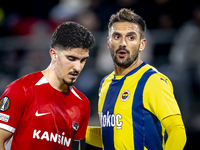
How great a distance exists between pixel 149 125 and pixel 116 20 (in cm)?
128

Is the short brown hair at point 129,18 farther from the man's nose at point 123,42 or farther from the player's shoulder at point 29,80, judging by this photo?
the player's shoulder at point 29,80

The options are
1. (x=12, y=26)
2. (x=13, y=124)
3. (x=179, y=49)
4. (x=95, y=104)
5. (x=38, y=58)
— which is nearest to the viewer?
(x=13, y=124)

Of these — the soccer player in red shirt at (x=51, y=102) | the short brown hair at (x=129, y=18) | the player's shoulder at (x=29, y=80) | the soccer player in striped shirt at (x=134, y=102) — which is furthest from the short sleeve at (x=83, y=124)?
the short brown hair at (x=129, y=18)

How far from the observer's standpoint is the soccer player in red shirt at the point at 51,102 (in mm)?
2592

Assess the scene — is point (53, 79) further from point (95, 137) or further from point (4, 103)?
point (95, 137)

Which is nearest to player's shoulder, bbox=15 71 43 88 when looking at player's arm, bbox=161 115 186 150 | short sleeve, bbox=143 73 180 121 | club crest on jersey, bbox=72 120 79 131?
club crest on jersey, bbox=72 120 79 131

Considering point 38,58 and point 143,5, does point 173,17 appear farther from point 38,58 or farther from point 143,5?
point 38,58

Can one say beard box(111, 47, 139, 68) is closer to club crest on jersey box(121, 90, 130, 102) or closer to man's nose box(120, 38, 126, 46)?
man's nose box(120, 38, 126, 46)

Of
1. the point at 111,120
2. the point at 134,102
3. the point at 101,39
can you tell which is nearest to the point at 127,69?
the point at 134,102

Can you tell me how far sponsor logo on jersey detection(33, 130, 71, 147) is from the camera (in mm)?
2725

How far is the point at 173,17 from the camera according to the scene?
575cm

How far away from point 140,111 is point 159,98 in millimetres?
263

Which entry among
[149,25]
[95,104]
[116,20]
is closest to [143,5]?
[149,25]

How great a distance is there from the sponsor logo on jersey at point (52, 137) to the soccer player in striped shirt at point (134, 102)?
0.47m
